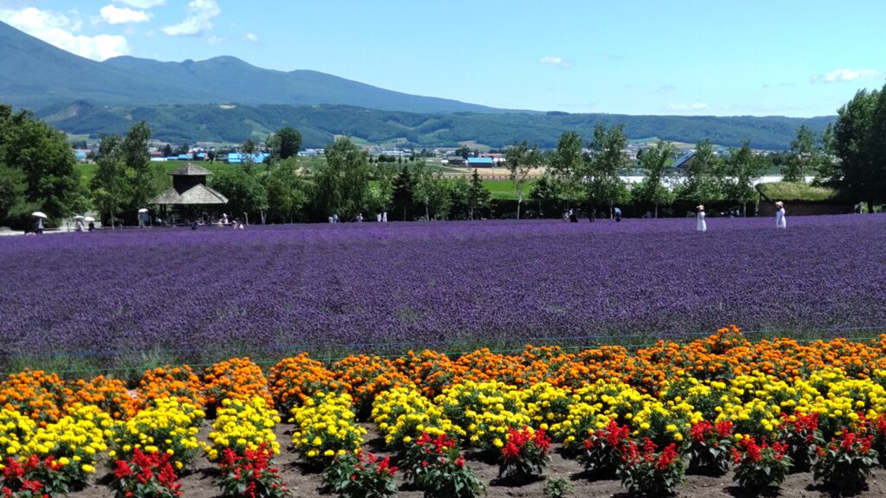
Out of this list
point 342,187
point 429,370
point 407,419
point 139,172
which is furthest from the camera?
point 139,172

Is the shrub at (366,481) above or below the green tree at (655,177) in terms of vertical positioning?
below

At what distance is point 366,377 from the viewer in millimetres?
10008

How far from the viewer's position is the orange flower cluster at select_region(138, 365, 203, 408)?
8.98 m

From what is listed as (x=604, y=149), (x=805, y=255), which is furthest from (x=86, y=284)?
(x=604, y=149)

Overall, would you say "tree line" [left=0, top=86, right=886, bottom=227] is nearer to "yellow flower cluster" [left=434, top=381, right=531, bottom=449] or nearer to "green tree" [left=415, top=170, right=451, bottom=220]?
"green tree" [left=415, top=170, right=451, bottom=220]

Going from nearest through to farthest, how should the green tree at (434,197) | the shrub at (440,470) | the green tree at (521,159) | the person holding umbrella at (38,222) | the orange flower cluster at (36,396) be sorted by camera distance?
the shrub at (440,470), the orange flower cluster at (36,396), the person holding umbrella at (38,222), the green tree at (434,197), the green tree at (521,159)

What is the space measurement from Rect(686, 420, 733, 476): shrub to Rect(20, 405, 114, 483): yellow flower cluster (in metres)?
4.63

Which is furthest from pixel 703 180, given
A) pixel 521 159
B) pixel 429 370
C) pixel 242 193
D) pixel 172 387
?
pixel 172 387

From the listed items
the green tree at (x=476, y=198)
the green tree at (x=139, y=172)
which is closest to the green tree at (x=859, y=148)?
the green tree at (x=476, y=198)

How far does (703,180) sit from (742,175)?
13.0ft

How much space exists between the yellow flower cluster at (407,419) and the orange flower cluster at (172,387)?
1927 millimetres

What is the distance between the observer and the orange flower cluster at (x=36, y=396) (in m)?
8.56

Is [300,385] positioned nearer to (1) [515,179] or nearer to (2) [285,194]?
(2) [285,194]

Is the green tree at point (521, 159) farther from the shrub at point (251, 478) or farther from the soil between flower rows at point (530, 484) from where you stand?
the shrub at point (251, 478)
